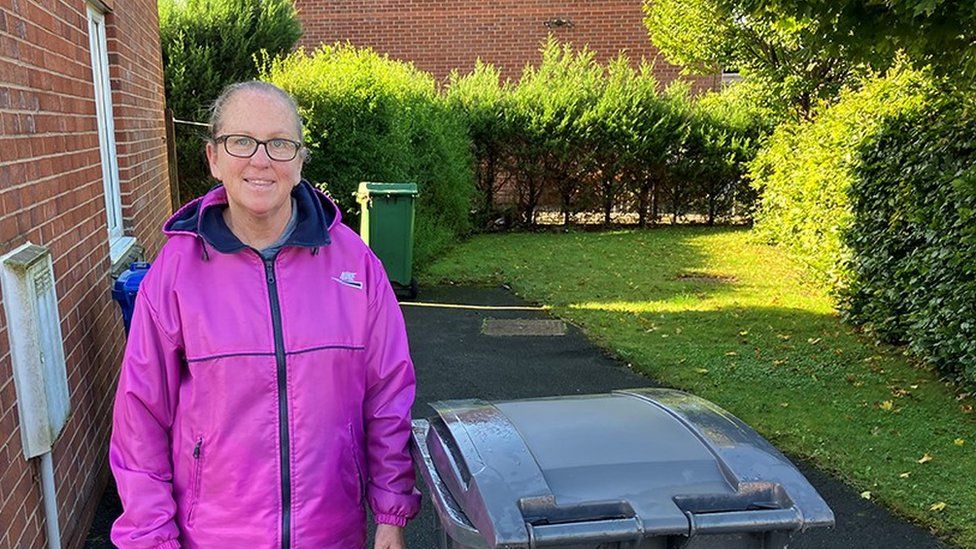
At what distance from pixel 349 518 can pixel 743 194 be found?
13.5 m

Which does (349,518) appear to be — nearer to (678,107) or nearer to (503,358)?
(503,358)

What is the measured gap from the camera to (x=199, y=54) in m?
12.0

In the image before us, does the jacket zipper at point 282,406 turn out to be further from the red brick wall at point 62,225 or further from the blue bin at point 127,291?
the blue bin at point 127,291

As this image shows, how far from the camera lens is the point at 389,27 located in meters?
16.4

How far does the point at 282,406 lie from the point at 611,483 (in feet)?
2.69

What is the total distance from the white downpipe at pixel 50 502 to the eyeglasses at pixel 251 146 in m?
1.50

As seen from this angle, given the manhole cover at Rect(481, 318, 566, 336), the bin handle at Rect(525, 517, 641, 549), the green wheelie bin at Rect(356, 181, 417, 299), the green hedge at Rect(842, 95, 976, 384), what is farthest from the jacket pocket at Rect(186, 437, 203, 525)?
the green wheelie bin at Rect(356, 181, 417, 299)

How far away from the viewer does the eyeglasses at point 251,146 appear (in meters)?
2.02

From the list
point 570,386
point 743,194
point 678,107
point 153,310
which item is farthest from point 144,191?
point 743,194

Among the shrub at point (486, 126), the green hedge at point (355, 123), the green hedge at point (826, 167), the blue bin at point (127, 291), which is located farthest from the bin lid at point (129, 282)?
the shrub at point (486, 126)

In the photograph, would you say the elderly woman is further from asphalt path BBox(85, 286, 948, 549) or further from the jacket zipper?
asphalt path BBox(85, 286, 948, 549)

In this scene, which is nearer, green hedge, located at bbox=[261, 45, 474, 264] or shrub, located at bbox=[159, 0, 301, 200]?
green hedge, located at bbox=[261, 45, 474, 264]

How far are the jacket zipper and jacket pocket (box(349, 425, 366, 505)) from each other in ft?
0.57

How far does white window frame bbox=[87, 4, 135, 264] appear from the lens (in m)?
5.03
